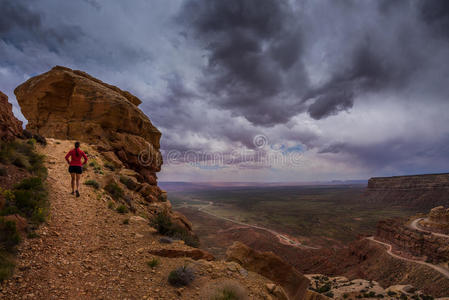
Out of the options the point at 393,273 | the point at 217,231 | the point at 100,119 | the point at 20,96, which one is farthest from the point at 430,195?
the point at 20,96

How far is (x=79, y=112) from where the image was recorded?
2144 centimetres

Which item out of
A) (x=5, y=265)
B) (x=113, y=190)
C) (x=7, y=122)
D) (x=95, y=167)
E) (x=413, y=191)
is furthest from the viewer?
(x=413, y=191)

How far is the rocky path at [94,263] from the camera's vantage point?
158 inches

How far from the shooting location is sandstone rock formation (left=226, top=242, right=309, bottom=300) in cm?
859

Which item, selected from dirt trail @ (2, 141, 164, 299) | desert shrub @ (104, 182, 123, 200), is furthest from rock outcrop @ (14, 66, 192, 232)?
dirt trail @ (2, 141, 164, 299)

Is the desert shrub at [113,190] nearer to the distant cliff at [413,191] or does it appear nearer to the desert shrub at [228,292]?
the desert shrub at [228,292]

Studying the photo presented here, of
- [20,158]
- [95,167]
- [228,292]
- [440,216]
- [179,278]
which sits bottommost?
[440,216]

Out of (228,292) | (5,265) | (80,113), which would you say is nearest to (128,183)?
(5,265)

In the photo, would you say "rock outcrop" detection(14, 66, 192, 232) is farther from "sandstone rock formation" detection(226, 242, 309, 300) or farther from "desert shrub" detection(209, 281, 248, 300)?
"desert shrub" detection(209, 281, 248, 300)

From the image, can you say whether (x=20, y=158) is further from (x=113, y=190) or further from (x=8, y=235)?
(x=8, y=235)

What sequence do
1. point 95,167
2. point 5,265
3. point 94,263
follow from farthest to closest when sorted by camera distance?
point 95,167 < point 94,263 < point 5,265

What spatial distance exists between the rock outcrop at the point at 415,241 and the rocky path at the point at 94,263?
55991mm

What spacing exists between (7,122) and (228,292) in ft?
44.4

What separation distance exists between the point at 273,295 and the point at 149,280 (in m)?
4.36
